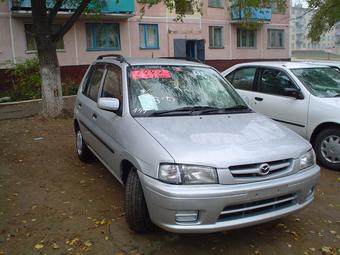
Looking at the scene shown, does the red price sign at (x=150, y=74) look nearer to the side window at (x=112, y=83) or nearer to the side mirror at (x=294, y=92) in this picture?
the side window at (x=112, y=83)

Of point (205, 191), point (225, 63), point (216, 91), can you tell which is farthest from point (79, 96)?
point (225, 63)

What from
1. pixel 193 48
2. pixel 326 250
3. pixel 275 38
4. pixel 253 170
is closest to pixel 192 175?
pixel 253 170

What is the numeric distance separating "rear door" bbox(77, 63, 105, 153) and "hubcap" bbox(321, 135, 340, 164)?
344cm

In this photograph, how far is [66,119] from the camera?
32.6 feet

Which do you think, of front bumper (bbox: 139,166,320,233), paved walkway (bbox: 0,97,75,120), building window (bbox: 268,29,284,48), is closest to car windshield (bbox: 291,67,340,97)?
front bumper (bbox: 139,166,320,233)

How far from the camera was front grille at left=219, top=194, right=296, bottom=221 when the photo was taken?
313 centimetres

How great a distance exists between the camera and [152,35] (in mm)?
21375

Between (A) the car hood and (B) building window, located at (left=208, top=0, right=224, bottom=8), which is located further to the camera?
(B) building window, located at (left=208, top=0, right=224, bottom=8)

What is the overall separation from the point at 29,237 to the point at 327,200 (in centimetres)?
350

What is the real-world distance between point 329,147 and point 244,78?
2.36 m

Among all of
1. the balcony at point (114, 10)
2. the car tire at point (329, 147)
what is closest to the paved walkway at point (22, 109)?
→ the balcony at point (114, 10)

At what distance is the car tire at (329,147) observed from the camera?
18.3 feet

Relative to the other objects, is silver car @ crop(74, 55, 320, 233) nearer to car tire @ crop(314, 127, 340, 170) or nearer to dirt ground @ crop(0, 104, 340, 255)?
dirt ground @ crop(0, 104, 340, 255)

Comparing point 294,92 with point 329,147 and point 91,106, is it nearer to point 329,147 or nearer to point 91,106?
point 329,147
